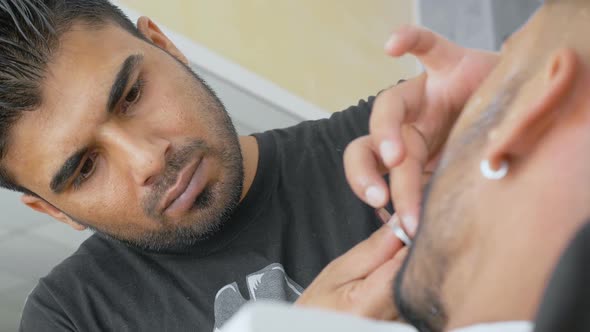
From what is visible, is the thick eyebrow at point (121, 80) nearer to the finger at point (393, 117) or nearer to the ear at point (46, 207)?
Answer: the ear at point (46, 207)

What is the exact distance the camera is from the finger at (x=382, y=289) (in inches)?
32.6

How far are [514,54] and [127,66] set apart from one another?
835 mm

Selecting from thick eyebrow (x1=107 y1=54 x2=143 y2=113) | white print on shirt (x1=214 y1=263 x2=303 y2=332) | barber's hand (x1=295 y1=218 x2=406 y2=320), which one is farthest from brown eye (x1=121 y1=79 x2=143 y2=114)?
barber's hand (x1=295 y1=218 x2=406 y2=320)

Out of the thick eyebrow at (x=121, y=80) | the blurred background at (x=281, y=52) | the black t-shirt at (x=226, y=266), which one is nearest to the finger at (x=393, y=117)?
the black t-shirt at (x=226, y=266)

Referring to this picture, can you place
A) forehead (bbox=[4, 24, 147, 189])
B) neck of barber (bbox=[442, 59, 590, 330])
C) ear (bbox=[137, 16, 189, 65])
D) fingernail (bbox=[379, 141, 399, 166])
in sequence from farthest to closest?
ear (bbox=[137, 16, 189, 65]) < forehead (bbox=[4, 24, 147, 189]) < fingernail (bbox=[379, 141, 399, 166]) < neck of barber (bbox=[442, 59, 590, 330])

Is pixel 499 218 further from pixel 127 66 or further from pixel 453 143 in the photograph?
pixel 127 66

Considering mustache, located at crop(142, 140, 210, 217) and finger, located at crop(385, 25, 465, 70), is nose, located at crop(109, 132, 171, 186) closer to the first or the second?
mustache, located at crop(142, 140, 210, 217)

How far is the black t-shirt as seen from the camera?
130cm

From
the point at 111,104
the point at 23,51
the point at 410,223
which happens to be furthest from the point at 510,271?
the point at 23,51

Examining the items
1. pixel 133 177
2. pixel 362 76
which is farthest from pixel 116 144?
pixel 362 76

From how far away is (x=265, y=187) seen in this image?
1.40 meters

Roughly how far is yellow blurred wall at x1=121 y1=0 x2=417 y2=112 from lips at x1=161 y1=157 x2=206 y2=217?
3.22 feet

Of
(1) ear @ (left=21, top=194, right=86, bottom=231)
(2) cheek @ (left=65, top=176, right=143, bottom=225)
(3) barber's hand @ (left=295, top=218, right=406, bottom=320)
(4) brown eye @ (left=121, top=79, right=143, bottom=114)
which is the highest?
(4) brown eye @ (left=121, top=79, right=143, bottom=114)

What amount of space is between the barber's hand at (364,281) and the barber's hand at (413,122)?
0.08 m
